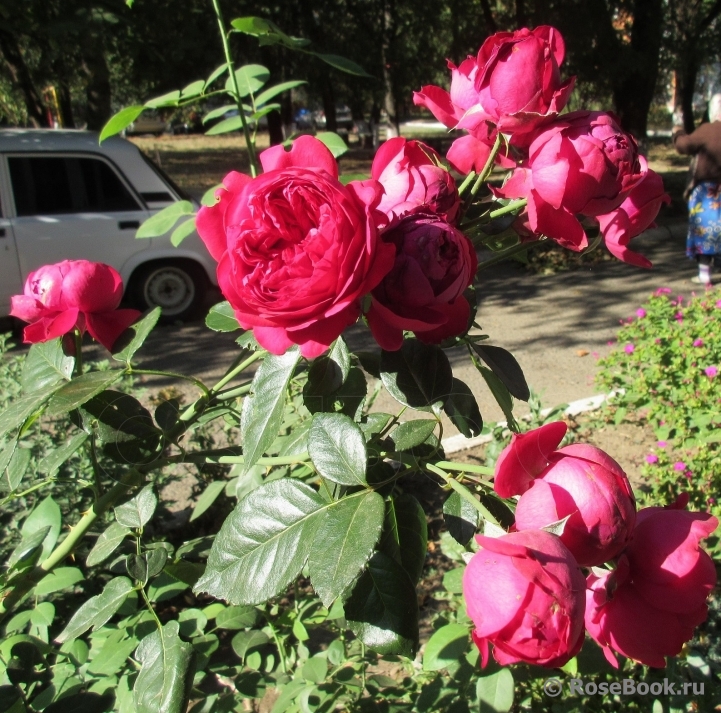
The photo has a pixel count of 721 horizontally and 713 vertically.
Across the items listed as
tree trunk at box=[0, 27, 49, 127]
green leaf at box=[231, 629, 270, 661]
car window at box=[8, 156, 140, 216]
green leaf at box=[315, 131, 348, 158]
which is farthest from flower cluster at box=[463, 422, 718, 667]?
tree trunk at box=[0, 27, 49, 127]

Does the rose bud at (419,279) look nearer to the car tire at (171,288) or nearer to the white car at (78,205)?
the white car at (78,205)

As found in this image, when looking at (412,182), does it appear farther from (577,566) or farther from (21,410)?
(21,410)

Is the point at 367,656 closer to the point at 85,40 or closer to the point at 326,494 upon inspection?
the point at 326,494

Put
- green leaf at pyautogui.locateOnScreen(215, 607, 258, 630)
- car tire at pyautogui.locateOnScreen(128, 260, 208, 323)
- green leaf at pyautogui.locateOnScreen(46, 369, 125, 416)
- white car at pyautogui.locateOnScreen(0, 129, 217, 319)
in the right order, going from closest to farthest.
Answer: green leaf at pyautogui.locateOnScreen(46, 369, 125, 416) → green leaf at pyautogui.locateOnScreen(215, 607, 258, 630) → white car at pyautogui.locateOnScreen(0, 129, 217, 319) → car tire at pyautogui.locateOnScreen(128, 260, 208, 323)

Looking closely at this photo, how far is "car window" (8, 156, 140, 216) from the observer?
4.93 meters

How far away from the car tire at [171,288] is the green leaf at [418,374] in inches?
201

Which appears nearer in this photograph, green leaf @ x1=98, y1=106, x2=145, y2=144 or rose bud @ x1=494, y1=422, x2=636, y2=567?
rose bud @ x1=494, y1=422, x2=636, y2=567

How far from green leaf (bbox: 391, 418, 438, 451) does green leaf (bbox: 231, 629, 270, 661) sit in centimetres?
91

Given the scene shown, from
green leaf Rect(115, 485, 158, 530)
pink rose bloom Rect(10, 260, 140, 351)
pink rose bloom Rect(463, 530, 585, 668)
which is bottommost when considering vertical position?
green leaf Rect(115, 485, 158, 530)

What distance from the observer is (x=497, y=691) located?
3.80 ft

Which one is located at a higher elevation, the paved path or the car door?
the car door

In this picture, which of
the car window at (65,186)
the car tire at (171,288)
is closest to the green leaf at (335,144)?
the car window at (65,186)

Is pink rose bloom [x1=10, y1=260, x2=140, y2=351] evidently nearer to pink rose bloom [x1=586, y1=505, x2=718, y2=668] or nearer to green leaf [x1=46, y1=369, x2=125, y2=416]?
green leaf [x1=46, y1=369, x2=125, y2=416]

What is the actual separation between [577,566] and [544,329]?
4.91m
